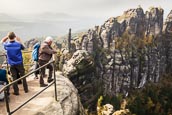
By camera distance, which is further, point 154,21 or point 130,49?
point 154,21

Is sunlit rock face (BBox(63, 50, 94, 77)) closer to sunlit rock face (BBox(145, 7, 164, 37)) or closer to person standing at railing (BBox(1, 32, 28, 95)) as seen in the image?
person standing at railing (BBox(1, 32, 28, 95))

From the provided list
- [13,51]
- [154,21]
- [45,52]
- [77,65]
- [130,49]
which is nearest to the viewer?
[13,51]

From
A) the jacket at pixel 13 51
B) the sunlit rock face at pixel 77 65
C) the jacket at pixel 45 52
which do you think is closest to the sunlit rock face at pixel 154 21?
the sunlit rock face at pixel 77 65

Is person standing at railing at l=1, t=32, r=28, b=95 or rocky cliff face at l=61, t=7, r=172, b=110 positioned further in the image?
rocky cliff face at l=61, t=7, r=172, b=110

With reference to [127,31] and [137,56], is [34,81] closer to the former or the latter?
[137,56]

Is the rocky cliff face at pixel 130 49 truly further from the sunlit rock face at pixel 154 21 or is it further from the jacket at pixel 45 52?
the jacket at pixel 45 52

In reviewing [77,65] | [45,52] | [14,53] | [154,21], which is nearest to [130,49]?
[154,21]

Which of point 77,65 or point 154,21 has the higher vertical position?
point 154,21

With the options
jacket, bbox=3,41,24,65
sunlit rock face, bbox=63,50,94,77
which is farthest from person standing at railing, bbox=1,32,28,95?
sunlit rock face, bbox=63,50,94,77

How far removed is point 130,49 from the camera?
5295 inches

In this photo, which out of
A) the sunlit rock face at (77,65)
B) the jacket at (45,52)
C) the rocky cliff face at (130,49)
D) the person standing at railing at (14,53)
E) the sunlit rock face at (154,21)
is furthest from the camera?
the sunlit rock face at (154,21)

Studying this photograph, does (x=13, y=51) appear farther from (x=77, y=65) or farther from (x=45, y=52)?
(x=77, y=65)

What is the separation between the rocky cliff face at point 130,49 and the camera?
4924 inches

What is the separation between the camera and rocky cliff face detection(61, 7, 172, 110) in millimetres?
125062
